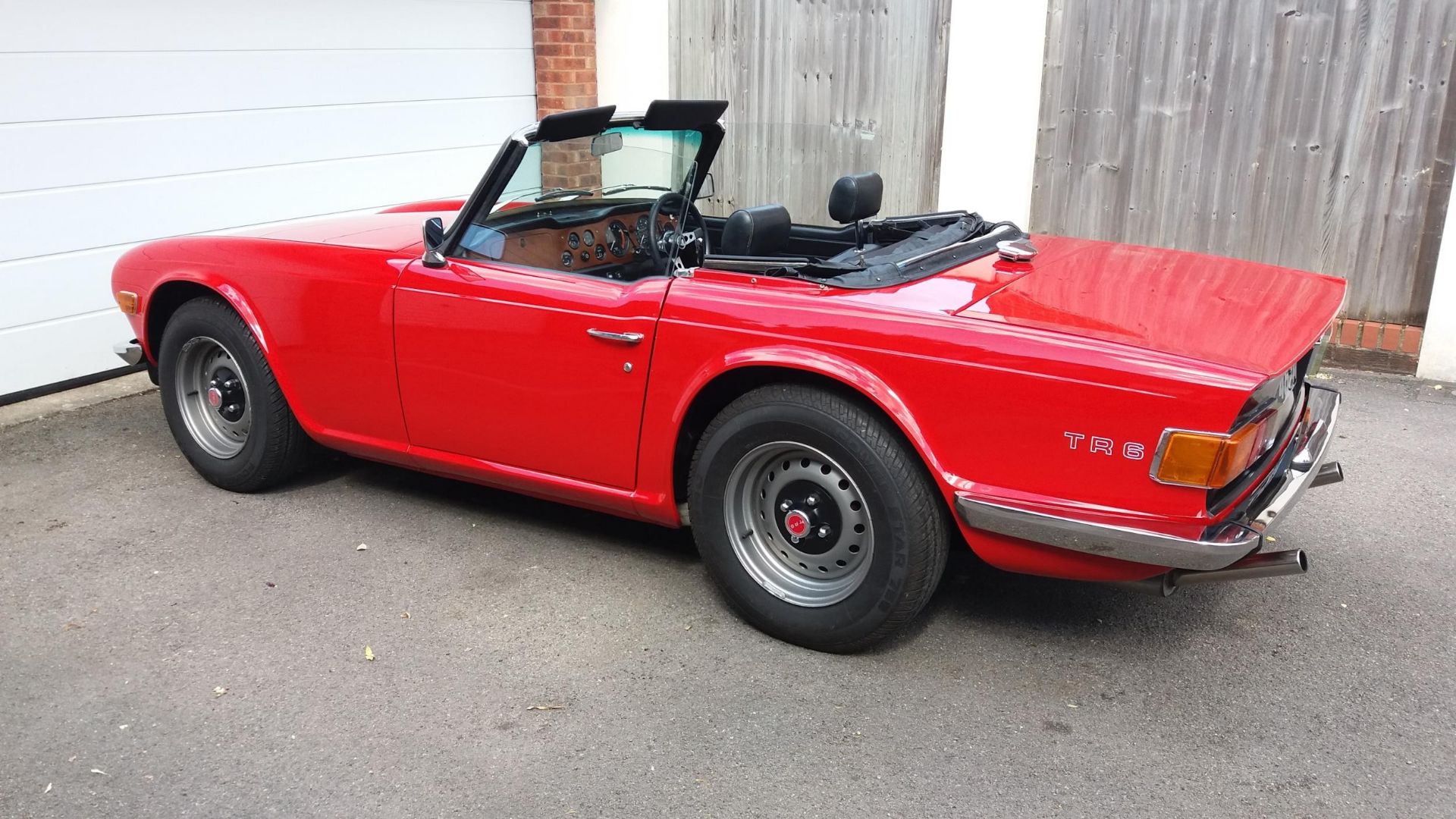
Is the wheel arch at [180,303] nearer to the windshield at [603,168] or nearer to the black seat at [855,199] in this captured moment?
the windshield at [603,168]

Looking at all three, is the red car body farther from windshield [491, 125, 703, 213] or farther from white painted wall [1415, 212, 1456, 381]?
white painted wall [1415, 212, 1456, 381]

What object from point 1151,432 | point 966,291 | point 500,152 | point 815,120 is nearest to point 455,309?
point 500,152

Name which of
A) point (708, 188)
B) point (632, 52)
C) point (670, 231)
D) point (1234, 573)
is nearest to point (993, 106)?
point (632, 52)

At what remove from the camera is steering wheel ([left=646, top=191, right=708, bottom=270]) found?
4074mm

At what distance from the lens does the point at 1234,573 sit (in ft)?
10.1

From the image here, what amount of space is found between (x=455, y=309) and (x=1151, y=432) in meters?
2.25

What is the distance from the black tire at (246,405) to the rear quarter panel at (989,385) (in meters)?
1.81

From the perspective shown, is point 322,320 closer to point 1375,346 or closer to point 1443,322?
point 1375,346

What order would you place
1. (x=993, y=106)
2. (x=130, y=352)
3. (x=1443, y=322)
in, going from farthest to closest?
(x=993, y=106), (x=1443, y=322), (x=130, y=352)

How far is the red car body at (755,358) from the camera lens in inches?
116

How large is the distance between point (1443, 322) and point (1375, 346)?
343mm

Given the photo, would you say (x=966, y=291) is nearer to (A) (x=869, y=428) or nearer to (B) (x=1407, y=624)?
(A) (x=869, y=428)

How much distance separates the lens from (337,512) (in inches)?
179

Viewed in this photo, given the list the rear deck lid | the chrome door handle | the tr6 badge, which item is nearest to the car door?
the chrome door handle
